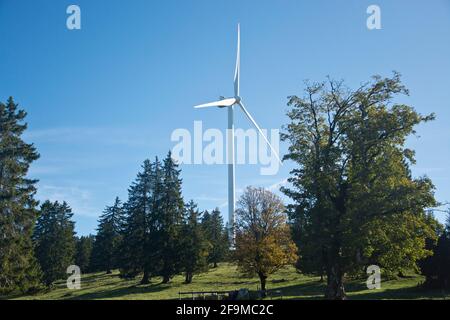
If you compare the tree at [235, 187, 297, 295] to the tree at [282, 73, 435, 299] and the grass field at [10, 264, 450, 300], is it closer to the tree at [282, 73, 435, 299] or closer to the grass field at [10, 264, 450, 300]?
the grass field at [10, 264, 450, 300]

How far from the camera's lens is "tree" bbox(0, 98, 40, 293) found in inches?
1836

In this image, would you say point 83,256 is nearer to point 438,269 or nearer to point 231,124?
point 231,124

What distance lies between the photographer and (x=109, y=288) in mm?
63000

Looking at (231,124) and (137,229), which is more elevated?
(231,124)

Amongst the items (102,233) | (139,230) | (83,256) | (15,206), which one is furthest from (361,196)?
(83,256)

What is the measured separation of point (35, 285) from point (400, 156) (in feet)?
133

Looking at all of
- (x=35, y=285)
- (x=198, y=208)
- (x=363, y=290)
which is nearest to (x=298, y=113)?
(x=363, y=290)

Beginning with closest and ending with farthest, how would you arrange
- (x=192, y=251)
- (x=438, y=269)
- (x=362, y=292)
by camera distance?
(x=362, y=292), (x=438, y=269), (x=192, y=251)

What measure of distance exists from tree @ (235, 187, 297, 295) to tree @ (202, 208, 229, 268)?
77.4ft

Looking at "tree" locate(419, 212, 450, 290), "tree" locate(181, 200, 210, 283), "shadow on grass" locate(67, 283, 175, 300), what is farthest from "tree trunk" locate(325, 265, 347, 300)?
"tree" locate(181, 200, 210, 283)

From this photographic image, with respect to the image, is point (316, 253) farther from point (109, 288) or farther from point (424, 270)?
point (109, 288)

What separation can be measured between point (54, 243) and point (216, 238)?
3878 centimetres

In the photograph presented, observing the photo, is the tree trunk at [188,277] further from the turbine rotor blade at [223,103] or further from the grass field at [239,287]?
the turbine rotor blade at [223,103]

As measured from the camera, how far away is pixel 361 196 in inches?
1262
